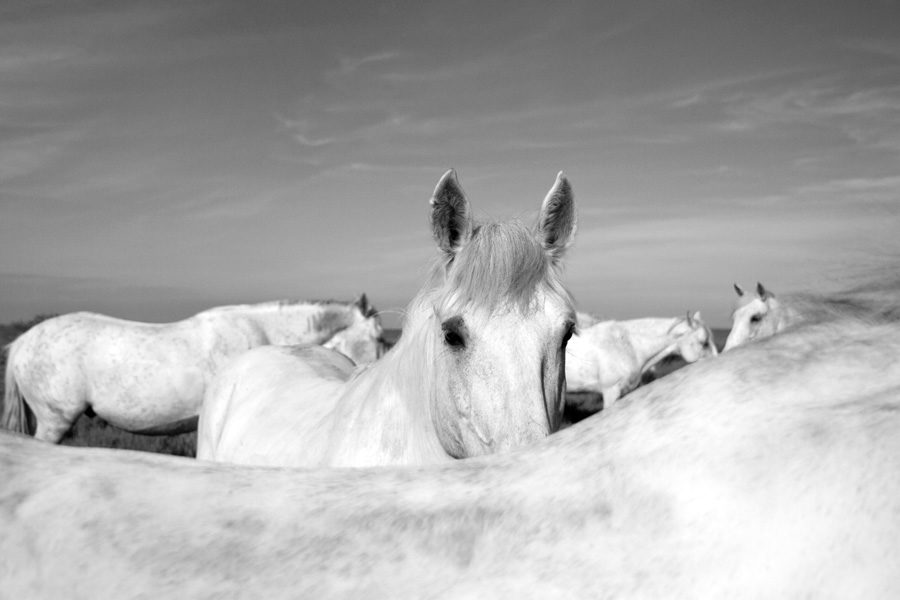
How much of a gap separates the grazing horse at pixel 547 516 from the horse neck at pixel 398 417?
2.17 m

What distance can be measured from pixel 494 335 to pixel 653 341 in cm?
1298

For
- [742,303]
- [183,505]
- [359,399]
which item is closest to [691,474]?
[183,505]

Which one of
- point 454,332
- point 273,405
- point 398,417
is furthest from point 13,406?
point 454,332

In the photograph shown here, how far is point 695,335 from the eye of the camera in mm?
14484

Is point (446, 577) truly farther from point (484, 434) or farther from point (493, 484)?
point (484, 434)

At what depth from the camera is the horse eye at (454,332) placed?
2.74 m

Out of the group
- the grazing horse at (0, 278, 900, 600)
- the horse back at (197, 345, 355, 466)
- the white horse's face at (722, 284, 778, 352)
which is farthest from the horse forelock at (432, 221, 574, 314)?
the white horse's face at (722, 284, 778, 352)

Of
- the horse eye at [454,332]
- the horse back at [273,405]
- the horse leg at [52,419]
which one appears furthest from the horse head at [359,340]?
the horse eye at [454,332]

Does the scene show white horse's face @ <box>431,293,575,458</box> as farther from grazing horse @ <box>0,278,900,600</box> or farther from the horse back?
grazing horse @ <box>0,278,900,600</box>

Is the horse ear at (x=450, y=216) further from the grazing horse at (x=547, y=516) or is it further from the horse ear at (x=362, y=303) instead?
the horse ear at (x=362, y=303)

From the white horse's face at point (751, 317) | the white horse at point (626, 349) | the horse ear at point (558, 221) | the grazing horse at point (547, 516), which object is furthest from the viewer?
the white horse at point (626, 349)

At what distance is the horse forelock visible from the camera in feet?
9.02

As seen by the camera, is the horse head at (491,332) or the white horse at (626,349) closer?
the horse head at (491,332)

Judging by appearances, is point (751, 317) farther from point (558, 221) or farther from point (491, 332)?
point (491, 332)
